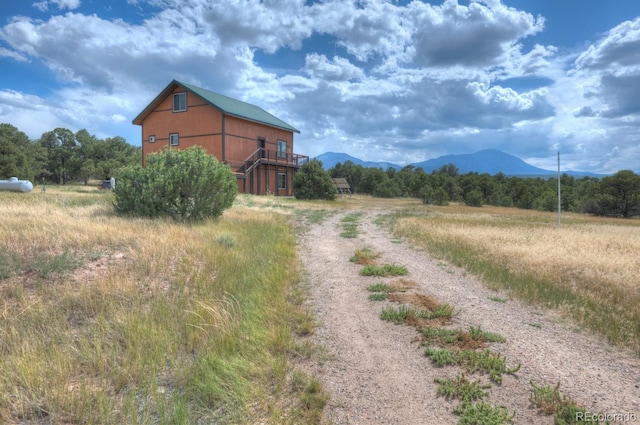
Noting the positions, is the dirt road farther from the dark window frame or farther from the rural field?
the dark window frame

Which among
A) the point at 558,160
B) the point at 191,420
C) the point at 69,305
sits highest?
the point at 558,160

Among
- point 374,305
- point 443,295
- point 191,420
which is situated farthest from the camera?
point 443,295

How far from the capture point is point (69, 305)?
5293 millimetres

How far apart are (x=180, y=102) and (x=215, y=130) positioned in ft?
18.3

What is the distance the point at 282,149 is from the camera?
42.3m

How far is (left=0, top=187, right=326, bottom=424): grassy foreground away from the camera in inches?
129

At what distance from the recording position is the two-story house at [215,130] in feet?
111

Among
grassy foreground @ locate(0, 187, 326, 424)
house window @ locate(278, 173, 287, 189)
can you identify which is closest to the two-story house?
house window @ locate(278, 173, 287, 189)

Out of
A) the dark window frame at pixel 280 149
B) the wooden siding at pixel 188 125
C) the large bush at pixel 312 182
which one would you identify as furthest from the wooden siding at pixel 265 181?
the wooden siding at pixel 188 125

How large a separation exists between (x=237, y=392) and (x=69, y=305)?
3.48 meters

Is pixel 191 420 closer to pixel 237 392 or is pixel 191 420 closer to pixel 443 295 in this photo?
pixel 237 392

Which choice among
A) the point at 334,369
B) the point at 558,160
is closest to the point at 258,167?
the point at 558,160

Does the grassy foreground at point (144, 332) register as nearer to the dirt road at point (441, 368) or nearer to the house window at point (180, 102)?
the dirt road at point (441, 368)

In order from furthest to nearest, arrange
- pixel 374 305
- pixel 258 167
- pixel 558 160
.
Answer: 1. pixel 258 167
2. pixel 558 160
3. pixel 374 305
